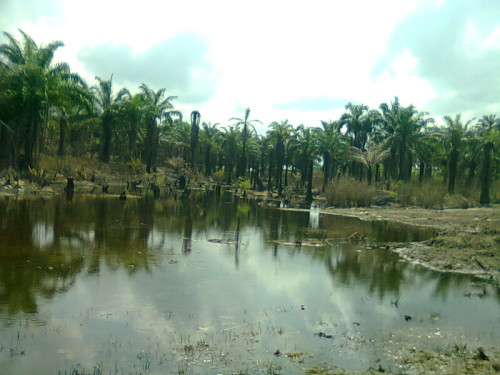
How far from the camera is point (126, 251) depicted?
44.0 feet

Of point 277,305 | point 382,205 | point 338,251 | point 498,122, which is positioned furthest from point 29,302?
point 498,122

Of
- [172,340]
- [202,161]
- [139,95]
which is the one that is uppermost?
[139,95]

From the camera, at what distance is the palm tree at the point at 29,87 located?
30688 mm

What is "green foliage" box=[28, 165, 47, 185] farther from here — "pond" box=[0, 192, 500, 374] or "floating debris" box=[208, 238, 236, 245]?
"floating debris" box=[208, 238, 236, 245]

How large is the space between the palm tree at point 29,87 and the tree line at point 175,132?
7 cm

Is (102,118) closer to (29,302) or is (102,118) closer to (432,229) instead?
(432,229)

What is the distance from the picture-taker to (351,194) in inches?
1457

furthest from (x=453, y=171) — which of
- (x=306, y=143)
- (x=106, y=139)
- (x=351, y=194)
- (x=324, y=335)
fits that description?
(x=324, y=335)

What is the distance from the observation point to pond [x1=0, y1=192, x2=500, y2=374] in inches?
253

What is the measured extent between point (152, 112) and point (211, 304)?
47.2 m

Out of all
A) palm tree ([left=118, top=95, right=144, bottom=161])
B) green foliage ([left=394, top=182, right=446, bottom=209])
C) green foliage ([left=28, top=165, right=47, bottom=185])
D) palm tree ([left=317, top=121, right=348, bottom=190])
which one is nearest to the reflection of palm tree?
green foliage ([left=28, top=165, right=47, bottom=185])

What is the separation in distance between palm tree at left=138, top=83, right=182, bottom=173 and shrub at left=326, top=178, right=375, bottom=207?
27075mm

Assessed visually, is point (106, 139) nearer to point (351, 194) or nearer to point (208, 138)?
point (208, 138)

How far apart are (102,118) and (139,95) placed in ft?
19.1
